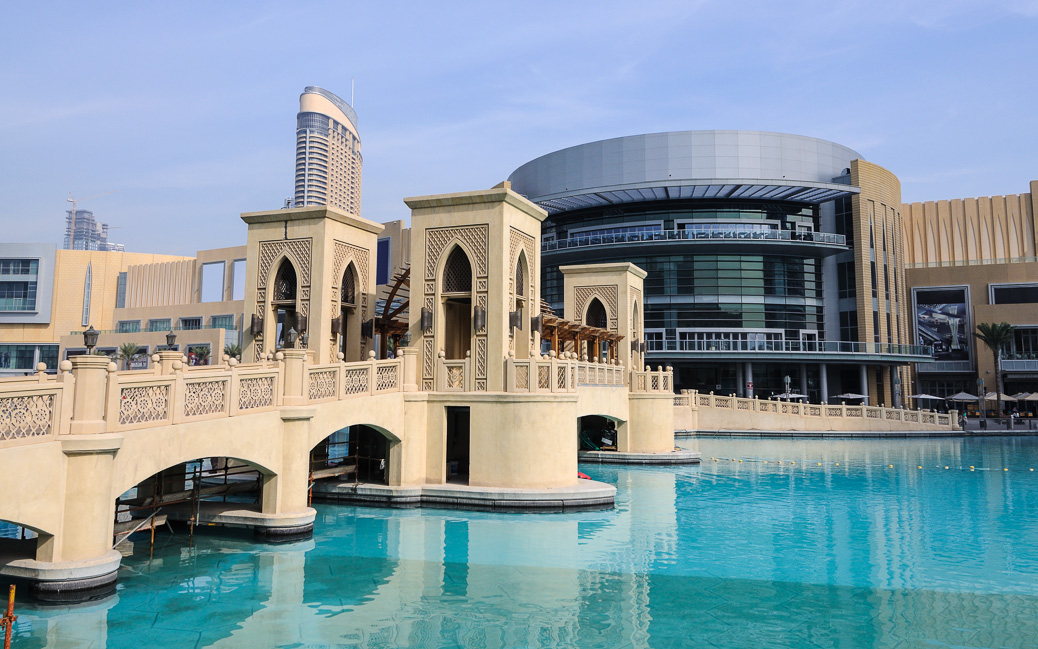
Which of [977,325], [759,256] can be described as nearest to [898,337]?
[977,325]

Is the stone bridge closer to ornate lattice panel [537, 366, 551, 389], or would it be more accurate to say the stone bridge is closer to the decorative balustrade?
ornate lattice panel [537, 366, 551, 389]

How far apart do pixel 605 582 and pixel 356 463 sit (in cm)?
960

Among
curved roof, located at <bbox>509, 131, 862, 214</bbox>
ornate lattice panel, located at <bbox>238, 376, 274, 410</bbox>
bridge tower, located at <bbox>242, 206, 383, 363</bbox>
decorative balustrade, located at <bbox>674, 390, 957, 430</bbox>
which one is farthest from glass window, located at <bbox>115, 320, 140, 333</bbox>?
ornate lattice panel, located at <bbox>238, 376, 274, 410</bbox>

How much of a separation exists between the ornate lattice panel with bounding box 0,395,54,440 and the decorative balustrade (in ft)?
121

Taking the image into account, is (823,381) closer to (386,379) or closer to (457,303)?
(457,303)

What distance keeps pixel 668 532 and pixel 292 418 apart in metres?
8.59

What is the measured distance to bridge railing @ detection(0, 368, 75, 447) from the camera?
30.8 ft

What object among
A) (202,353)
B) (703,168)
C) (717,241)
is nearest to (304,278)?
(717,241)

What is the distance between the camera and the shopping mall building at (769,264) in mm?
55375

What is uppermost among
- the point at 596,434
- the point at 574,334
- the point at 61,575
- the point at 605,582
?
the point at 574,334

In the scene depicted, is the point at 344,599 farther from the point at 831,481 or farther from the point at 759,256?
the point at 759,256

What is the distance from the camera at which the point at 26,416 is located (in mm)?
9656

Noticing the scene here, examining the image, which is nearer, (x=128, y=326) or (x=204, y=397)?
(x=204, y=397)

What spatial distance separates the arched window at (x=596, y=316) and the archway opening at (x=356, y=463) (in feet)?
42.8
